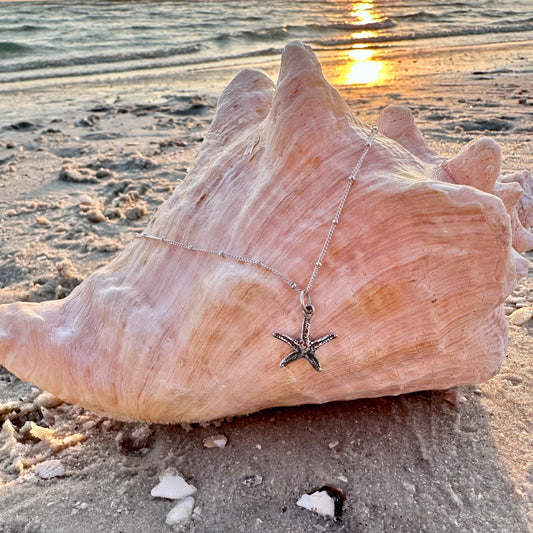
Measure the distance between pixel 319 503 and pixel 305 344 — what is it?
0.46 metres

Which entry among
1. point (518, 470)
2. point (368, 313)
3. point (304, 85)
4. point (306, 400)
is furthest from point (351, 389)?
point (304, 85)

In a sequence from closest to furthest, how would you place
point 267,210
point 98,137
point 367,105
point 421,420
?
point 267,210 → point 421,420 → point 98,137 → point 367,105

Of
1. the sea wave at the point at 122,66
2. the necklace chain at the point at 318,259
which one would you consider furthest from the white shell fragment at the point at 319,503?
the sea wave at the point at 122,66

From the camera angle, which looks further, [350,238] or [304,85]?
[304,85]

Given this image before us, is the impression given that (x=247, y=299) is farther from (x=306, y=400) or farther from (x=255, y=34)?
(x=255, y=34)

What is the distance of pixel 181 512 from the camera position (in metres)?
1.54

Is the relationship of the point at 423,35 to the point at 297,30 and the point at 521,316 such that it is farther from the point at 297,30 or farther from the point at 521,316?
the point at 521,316

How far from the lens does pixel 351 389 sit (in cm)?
167

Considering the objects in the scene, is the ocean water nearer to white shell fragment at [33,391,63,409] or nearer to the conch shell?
white shell fragment at [33,391,63,409]

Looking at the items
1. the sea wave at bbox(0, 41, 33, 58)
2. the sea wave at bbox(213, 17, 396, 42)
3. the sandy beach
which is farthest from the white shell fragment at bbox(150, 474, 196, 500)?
the sea wave at bbox(213, 17, 396, 42)

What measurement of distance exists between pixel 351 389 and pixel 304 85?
3.13 ft

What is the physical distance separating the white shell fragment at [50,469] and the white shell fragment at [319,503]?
759mm

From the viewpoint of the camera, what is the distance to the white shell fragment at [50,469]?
5.59 ft

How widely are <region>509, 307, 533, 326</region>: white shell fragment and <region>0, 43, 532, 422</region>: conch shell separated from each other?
0.62m
